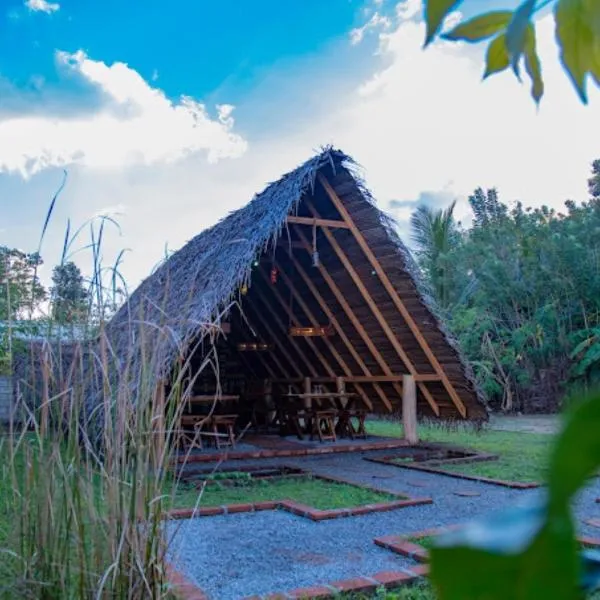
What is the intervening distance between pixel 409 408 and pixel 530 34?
8.58 metres

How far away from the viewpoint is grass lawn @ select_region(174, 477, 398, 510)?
515cm

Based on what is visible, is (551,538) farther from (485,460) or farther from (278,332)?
(278,332)

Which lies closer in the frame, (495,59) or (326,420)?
(495,59)

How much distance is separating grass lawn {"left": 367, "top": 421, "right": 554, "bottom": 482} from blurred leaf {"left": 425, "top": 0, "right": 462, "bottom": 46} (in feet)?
14.1

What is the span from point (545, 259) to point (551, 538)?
16.7 meters

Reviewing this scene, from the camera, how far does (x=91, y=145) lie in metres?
5.68

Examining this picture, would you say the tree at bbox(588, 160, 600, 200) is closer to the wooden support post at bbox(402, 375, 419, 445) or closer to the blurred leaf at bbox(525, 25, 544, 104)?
the wooden support post at bbox(402, 375, 419, 445)

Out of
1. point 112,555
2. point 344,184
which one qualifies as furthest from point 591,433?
point 344,184

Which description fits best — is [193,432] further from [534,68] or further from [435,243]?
[435,243]

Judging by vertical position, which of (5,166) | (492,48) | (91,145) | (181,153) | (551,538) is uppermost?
(181,153)

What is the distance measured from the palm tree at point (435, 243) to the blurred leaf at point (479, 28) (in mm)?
15616

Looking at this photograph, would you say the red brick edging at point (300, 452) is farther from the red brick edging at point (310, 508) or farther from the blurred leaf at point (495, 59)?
the blurred leaf at point (495, 59)

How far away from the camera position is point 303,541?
159 inches

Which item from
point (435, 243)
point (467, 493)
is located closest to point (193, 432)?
point (467, 493)
